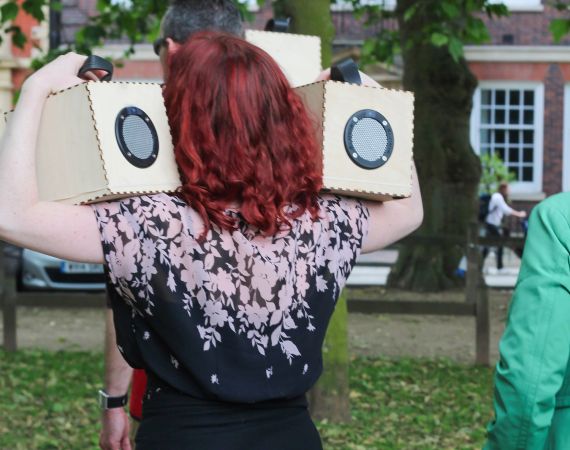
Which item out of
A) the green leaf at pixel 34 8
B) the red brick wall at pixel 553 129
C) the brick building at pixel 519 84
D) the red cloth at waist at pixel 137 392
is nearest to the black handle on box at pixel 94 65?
the red cloth at waist at pixel 137 392

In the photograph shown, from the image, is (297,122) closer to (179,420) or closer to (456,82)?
(179,420)

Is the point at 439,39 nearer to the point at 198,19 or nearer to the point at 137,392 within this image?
the point at 198,19

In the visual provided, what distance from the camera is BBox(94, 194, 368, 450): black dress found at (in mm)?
2537

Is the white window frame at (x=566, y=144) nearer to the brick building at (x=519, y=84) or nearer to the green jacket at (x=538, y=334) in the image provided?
the brick building at (x=519, y=84)

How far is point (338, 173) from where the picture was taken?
109 inches

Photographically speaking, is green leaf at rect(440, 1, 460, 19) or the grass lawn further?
green leaf at rect(440, 1, 460, 19)

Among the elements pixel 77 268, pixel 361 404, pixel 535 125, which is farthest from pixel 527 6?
pixel 361 404

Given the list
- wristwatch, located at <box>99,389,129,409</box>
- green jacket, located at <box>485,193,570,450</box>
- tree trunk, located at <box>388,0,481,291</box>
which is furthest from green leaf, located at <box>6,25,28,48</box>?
green jacket, located at <box>485,193,570,450</box>

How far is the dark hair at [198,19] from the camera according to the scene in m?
3.72

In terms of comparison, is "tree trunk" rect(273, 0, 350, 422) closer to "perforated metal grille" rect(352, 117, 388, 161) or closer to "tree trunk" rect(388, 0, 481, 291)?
"perforated metal grille" rect(352, 117, 388, 161)

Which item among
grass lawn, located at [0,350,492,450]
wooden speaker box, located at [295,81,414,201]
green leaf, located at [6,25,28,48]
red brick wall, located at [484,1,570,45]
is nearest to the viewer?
wooden speaker box, located at [295,81,414,201]

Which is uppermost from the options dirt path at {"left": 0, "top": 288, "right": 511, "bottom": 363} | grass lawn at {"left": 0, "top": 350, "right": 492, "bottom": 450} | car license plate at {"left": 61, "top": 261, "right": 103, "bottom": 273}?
grass lawn at {"left": 0, "top": 350, "right": 492, "bottom": 450}

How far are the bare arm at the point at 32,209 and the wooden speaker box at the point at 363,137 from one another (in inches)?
22.6

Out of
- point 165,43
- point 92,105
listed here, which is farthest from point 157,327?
point 165,43
